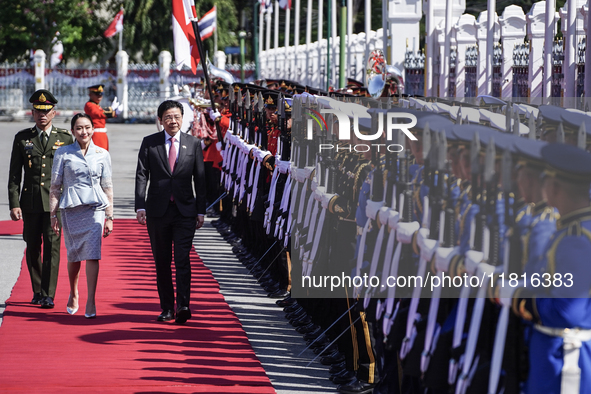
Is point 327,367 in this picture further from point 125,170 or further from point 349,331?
point 125,170

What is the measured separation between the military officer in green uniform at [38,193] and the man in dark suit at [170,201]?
1.13 metres

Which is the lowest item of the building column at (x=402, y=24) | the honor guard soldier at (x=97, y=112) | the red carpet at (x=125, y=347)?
the red carpet at (x=125, y=347)

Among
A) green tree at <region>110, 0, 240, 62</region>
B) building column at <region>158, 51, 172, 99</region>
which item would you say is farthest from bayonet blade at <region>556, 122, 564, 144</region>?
green tree at <region>110, 0, 240, 62</region>

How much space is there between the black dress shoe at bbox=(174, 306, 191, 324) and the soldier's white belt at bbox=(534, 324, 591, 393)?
4.63 m

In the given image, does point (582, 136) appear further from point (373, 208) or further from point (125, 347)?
point (125, 347)

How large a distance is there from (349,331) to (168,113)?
253 centimetres

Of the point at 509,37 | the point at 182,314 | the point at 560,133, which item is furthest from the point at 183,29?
the point at 560,133

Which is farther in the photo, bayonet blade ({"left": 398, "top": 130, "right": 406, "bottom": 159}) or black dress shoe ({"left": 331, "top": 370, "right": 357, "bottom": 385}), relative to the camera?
black dress shoe ({"left": 331, "top": 370, "right": 357, "bottom": 385})

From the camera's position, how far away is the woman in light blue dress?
826cm

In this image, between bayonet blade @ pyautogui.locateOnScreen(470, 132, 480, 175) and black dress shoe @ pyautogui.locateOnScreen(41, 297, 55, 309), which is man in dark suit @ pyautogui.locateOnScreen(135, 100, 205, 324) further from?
bayonet blade @ pyautogui.locateOnScreen(470, 132, 480, 175)

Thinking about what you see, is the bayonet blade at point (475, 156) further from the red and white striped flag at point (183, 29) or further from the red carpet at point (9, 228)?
the red and white striped flag at point (183, 29)

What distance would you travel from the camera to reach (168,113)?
323 inches

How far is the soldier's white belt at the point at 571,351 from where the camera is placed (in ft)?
12.6

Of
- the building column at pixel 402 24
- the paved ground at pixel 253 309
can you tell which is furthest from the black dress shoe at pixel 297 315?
the building column at pixel 402 24
